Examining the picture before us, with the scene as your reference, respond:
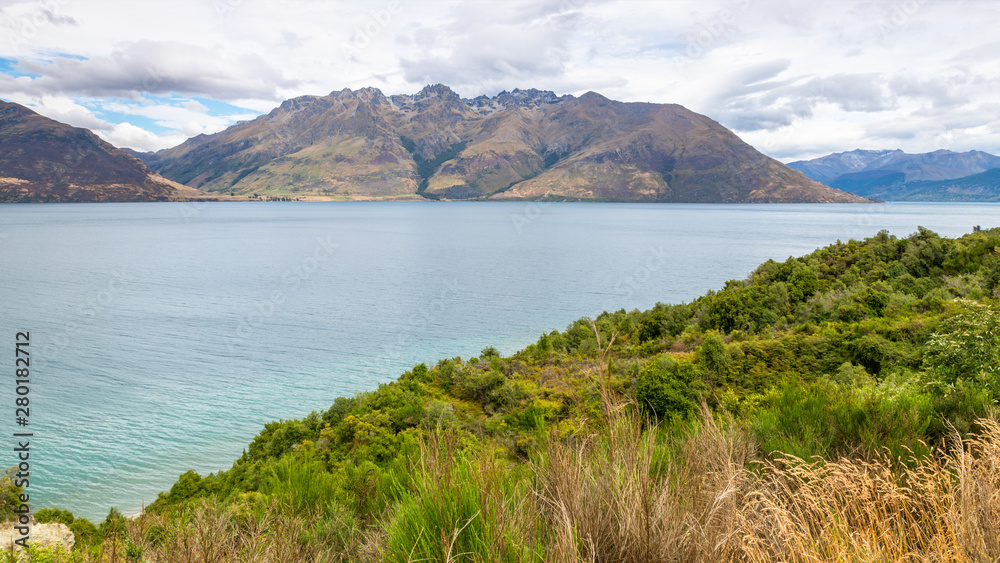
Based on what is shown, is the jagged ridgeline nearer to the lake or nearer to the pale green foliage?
the pale green foliage

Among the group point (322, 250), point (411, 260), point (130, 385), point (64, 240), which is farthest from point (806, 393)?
point (64, 240)

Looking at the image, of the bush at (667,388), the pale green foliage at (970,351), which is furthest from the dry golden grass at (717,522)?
the bush at (667,388)

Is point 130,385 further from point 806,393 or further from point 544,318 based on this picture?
point 806,393

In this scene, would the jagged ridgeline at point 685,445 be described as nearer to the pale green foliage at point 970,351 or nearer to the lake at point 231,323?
the pale green foliage at point 970,351

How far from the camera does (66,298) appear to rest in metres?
43.2

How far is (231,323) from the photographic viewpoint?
37.7m

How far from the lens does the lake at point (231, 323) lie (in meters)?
19.8

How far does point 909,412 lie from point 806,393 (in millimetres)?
1028

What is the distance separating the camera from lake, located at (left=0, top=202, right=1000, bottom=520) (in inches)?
778

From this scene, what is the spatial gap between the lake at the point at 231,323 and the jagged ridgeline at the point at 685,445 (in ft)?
13.6

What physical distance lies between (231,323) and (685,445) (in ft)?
132

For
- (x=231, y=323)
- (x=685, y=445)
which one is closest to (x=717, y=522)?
(x=685, y=445)

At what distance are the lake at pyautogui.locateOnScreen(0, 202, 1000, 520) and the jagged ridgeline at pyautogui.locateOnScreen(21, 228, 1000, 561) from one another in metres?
4.14

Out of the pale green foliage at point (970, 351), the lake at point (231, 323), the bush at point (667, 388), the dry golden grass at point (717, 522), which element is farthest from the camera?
the lake at point (231, 323)
